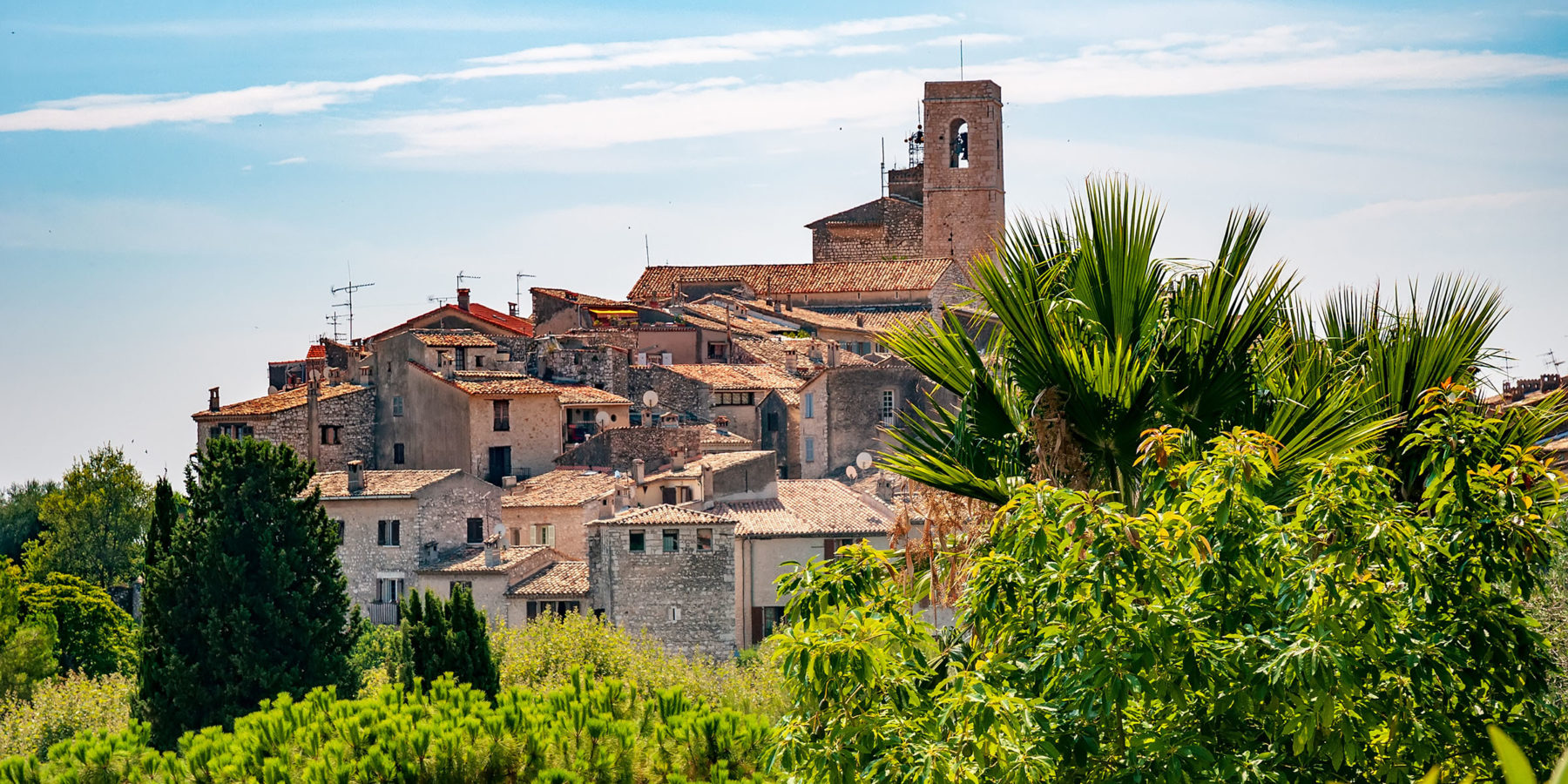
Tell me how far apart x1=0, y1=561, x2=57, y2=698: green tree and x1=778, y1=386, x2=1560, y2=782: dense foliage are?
44.5 metres

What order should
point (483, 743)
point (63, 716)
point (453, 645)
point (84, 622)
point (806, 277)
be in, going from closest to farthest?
1. point (483, 743)
2. point (453, 645)
3. point (63, 716)
4. point (84, 622)
5. point (806, 277)

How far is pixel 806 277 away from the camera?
8575cm

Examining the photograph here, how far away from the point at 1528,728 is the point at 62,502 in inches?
2968

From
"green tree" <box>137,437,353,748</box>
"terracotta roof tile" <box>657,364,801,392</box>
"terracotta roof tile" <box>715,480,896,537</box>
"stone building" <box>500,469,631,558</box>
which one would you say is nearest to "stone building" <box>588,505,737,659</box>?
"terracotta roof tile" <box>715,480,896,537</box>

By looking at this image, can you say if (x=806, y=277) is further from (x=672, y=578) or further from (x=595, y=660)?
(x=595, y=660)

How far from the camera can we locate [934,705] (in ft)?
26.8

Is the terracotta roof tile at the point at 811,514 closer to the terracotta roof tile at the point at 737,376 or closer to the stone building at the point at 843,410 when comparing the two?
the terracotta roof tile at the point at 737,376

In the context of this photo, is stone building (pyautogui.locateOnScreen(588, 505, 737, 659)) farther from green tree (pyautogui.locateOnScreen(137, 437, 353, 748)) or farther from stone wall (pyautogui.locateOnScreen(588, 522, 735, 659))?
green tree (pyautogui.locateOnScreen(137, 437, 353, 748))

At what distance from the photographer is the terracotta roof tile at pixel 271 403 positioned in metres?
60.4

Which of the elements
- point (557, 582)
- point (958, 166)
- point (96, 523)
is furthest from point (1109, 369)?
point (958, 166)

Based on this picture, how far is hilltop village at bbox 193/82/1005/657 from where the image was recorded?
44.7 metres

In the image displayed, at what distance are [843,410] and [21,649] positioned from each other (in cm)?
2637

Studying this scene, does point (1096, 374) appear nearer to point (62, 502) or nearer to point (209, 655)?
point (209, 655)

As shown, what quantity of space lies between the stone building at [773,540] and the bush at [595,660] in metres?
2.86
